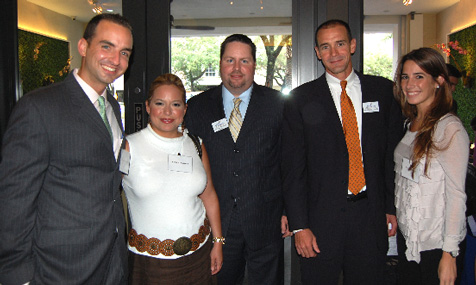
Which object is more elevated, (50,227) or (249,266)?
(50,227)

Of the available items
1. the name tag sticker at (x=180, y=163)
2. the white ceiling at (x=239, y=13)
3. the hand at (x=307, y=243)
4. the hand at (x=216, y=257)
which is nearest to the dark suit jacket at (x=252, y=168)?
the hand at (x=216, y=257)

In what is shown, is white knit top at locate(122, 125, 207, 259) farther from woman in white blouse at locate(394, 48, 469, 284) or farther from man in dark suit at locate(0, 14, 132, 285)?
woman in white blouse at locate(394, 48, 469, 284)

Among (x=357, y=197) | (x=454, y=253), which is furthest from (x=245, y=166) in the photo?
(x=454, y=253)

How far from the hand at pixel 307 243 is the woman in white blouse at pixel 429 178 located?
467 mm

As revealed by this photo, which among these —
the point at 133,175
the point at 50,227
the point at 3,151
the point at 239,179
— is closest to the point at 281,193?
the point at 239,179

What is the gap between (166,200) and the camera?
1.81 m

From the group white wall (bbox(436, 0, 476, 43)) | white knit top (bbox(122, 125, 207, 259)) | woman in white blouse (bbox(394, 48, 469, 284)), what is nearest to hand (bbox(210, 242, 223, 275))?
white knit top (bbox(122, 125, 207, 259))

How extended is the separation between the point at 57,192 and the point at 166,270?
2.11 ft

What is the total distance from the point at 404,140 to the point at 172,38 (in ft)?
6.23

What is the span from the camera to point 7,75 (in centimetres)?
317

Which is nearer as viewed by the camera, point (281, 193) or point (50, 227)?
point (50, 227)

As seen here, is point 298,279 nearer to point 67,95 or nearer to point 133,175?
point 133,175

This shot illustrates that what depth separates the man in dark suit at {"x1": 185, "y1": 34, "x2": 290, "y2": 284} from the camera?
2.19m

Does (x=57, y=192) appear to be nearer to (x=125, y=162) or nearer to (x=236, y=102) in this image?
(x=125, y=162)
